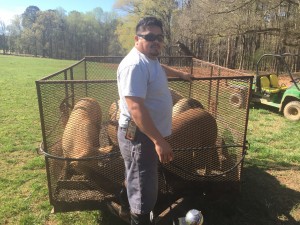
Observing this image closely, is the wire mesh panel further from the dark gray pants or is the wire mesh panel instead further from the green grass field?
the dark gray pants

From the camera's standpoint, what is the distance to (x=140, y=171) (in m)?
2.77

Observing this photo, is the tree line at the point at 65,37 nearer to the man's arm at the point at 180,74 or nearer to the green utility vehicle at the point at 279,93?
the green utility vehicle at the point at 279,93

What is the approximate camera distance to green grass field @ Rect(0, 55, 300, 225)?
400 centimetres

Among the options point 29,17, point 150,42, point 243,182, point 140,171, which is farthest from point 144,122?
point 29,17

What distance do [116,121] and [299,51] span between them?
2050 cm

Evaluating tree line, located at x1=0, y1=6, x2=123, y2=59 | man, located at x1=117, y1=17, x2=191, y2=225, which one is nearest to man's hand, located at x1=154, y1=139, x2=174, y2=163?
man, located at x1=117, y1=17, x2=191, y2=225

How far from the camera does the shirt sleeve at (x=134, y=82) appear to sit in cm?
249

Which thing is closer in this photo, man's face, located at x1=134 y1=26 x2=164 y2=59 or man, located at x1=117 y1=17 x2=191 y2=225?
man, located at x1=117 y1=17 x2=191 y2=225

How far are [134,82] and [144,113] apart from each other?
0.78 ft

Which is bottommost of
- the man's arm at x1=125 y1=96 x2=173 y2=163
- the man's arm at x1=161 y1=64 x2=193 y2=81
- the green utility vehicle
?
the green utility vehicle

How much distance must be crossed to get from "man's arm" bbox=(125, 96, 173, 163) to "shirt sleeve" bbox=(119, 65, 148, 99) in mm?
40

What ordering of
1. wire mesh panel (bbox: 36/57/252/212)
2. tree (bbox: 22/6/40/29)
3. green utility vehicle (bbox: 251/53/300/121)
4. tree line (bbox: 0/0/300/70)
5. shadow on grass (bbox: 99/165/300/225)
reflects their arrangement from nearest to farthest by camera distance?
wire mesh panel (bbox: 36/57/252/212)
shadow on grass (bbox: 99/165/300/225)
green utility vehicle (bbox: 251/53/300/121)
tree line (bbox: 0/0/300/70)
tree (bbox: 22/6/40/29)

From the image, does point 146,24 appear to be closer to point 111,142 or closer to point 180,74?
point 180,74

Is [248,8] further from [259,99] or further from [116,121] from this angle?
[116,121]
